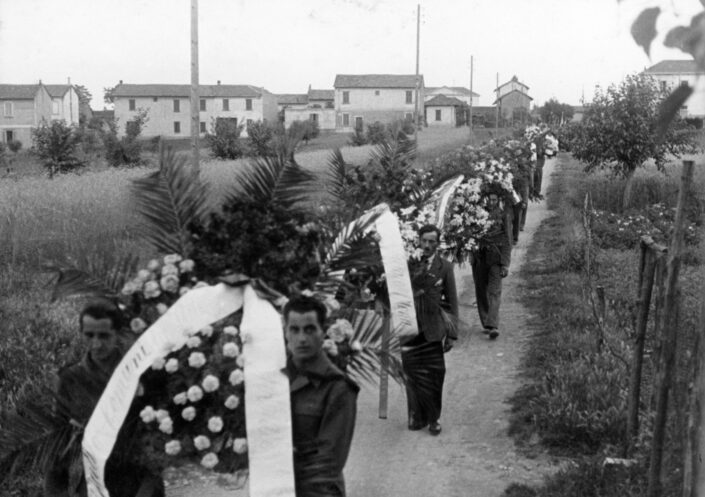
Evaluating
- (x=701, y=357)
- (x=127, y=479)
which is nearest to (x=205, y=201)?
(x=127, y=479)

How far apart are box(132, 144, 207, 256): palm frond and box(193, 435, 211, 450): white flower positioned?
3.01 ft

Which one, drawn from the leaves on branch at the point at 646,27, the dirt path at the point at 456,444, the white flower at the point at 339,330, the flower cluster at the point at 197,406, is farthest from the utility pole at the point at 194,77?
the leaves on branch at the point at 646,27

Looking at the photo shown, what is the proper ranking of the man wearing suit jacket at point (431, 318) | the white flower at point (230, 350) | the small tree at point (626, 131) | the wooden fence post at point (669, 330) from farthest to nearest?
the small tree at point (626, 131) < the man wearing suit jacket at point (431, 318) < the wooden fence post at point (669, 330) < the white flower at point (230, 350)

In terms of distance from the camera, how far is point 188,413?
3602 mm

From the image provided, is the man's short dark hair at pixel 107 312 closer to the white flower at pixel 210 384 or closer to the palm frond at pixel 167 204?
the palm frond at pixel 167 204

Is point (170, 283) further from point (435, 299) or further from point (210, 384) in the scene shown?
point (435, 299)

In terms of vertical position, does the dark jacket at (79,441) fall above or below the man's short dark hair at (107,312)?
below

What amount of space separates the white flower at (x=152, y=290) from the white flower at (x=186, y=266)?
13cm

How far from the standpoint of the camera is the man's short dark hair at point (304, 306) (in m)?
3.89

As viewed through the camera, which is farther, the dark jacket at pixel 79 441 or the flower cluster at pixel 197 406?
the dark jacket at pixel 79 441

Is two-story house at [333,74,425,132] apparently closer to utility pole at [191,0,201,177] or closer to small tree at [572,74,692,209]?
small tree at [572,74,692,209]

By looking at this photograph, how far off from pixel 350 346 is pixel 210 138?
4314cm

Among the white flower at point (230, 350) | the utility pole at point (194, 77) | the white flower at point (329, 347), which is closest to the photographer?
the white flower at point (230, 350)

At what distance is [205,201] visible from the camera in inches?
169
